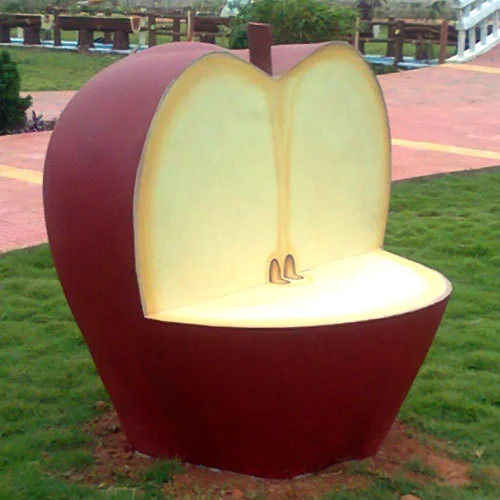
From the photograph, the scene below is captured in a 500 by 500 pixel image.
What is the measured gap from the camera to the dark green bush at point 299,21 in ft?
55.8

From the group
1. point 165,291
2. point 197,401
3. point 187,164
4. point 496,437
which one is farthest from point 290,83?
point 496,437

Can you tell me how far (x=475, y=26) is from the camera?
20.9 m

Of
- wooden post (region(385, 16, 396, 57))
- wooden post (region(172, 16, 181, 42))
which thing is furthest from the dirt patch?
wooden post (region(172, 16, 181, 42))

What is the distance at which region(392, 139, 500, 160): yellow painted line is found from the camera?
11316mm

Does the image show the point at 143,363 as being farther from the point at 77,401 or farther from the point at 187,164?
the point at 77,401

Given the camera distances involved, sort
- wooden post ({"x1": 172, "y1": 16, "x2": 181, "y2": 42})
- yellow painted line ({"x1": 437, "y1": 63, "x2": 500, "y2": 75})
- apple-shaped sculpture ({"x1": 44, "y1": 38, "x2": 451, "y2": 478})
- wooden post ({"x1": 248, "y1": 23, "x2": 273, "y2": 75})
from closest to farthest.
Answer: apple-shaped sculpture ({"x1": 44, "y1": 38, "x2": 451, "y2": 478}) < wooden post ({"x1": 248, "y1": 23, "x2": 273, "y2": 75}) < yellow painted line ({"x1": 437, "y1": 63, "x2": 500, "y2": 75}) < wooden post ({"x1": 172, "y1": 16, "x2": 181, "y2": 42})

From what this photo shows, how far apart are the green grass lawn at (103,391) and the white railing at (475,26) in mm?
12764

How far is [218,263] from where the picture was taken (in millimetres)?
3770

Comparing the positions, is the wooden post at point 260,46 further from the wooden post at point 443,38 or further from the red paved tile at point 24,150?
the wooden post at point 443,38

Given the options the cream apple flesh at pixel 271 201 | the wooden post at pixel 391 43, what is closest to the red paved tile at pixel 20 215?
the cream apple flesh at pixel 271 201

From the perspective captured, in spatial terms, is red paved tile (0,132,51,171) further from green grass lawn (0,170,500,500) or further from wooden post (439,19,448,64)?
wooden post (439,19,448,64)

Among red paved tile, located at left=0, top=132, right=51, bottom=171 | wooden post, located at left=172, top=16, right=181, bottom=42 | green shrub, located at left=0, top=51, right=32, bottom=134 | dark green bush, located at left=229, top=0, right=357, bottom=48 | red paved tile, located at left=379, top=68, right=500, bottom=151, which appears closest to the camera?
red paved tile, located at left=0, top=132, right=51, bottom=171

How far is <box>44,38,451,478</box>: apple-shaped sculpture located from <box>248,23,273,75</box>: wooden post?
0.06 m

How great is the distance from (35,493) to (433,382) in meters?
2.09
